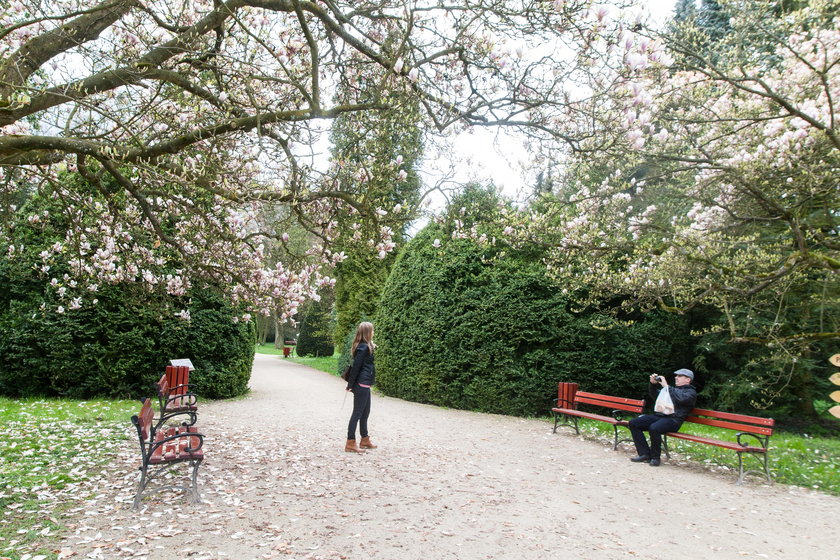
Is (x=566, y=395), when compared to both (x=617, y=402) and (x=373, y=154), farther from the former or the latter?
(x=373, y=154)

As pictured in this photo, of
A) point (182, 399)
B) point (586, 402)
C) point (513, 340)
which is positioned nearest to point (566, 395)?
point (586, 402)

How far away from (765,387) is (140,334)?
473 inches

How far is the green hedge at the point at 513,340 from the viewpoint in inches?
416

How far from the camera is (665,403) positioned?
23.2 feet

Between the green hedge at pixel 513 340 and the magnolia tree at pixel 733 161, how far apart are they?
1.15m

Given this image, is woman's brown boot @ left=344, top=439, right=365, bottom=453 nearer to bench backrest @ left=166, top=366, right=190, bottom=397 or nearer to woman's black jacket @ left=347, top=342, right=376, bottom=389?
woman's black jacket @ left=347, top=342, right=376, bottom=389

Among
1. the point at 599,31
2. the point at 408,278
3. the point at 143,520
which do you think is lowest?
the point at 143,520

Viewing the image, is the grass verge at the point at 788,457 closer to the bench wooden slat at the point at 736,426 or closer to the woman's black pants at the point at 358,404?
the bench wooden slat at the point at 736,426

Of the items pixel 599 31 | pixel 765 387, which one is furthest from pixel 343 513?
pixel 765 387

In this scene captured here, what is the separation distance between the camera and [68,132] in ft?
17.3

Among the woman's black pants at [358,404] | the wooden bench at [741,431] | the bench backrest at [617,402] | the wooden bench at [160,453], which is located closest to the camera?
the wooden bench at [160,453]

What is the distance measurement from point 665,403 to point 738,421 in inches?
33.0

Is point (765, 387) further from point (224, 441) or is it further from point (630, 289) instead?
point (224, 441)

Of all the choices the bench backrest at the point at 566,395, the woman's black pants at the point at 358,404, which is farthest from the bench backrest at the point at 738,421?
the woman's black pants at the point at 358,404
